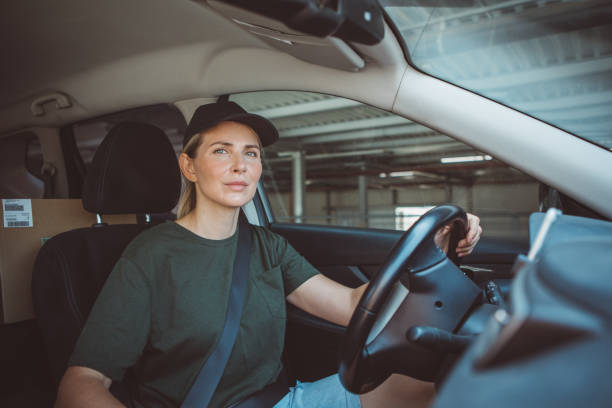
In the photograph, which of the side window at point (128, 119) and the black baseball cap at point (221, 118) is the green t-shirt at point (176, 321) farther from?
the side window at point (128, 119)

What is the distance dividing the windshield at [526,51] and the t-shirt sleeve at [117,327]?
1.12 metres

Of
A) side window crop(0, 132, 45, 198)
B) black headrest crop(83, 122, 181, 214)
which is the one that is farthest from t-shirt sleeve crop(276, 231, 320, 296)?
side window crop(0, 132, 45, 198)

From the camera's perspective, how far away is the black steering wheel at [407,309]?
94 cm

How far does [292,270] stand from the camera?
1500mm

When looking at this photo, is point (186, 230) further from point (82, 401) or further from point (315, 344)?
point (315, 344)

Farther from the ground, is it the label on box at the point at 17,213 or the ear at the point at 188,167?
the ear at the point at 188,167

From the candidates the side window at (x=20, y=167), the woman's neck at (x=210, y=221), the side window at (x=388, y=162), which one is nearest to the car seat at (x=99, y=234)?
the woman's neck at (x=210, y=221)

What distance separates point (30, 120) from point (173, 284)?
196 centimetres

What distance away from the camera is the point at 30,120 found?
2482 millimetres

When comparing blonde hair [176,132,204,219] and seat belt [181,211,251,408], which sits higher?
blonde hair [176,132,204,219]

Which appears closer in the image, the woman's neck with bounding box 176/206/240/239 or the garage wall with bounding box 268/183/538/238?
the woman's neck with bounding box 176/206/240/239

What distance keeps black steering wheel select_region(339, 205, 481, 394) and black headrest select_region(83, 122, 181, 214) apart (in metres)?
1.08

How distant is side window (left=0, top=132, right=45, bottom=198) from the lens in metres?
2.79

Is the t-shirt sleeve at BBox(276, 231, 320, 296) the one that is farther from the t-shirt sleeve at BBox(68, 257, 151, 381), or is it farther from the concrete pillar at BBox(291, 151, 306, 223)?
the concrete pillar at BBox(291, 151, 306, 223)
